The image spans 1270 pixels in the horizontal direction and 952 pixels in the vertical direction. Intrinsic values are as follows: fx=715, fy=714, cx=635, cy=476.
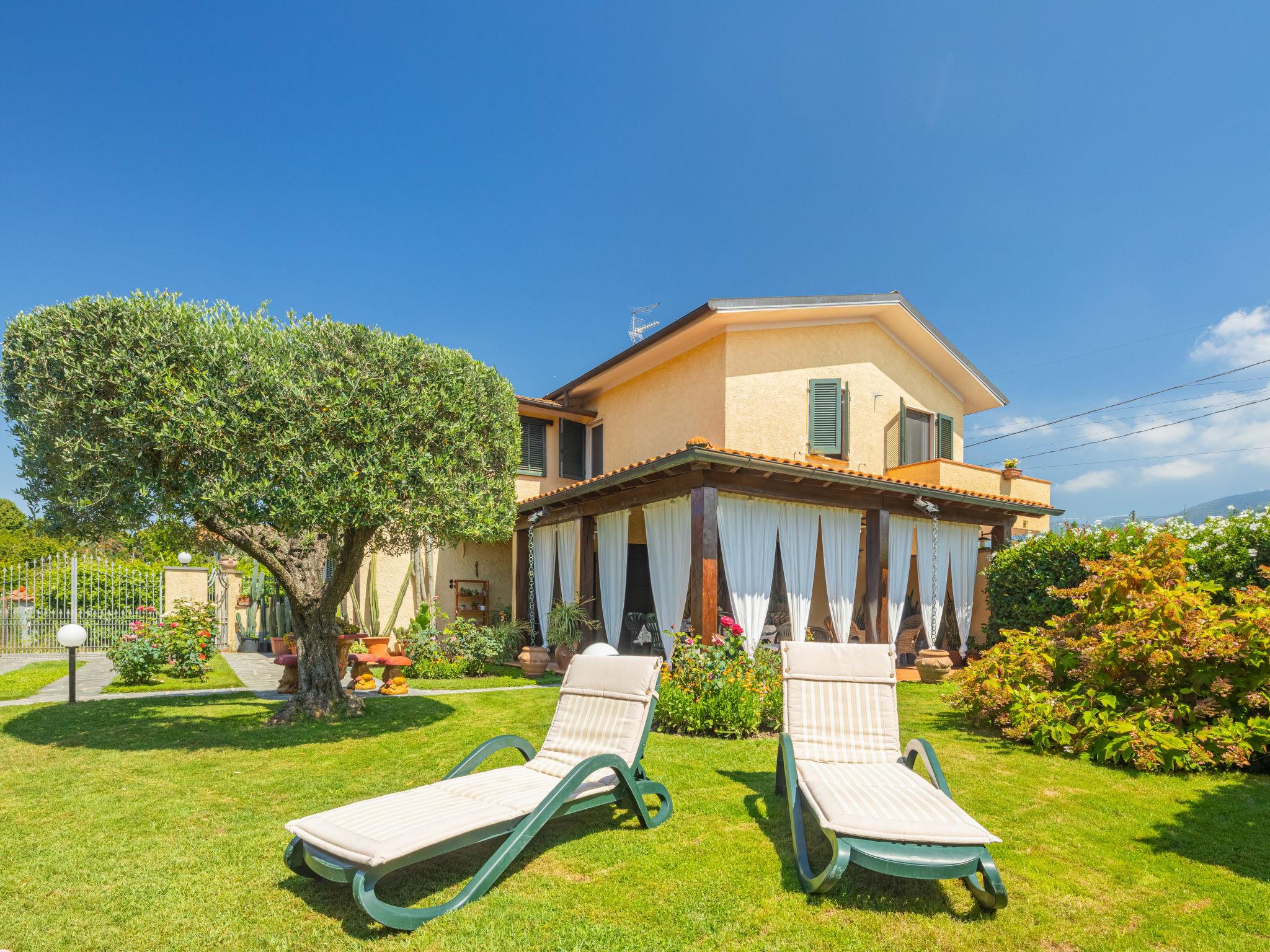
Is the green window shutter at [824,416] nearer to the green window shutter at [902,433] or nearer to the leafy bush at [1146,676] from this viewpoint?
→ the green window shutter at [902,433]

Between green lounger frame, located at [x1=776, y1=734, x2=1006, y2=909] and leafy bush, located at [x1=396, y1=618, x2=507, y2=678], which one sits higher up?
green lounger frame, located at [x1=776, y1=734, x2=1006, y2=909]

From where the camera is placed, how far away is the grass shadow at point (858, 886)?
3.75 metres

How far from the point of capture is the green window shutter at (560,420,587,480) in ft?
56.8

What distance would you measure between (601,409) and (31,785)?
13.0m

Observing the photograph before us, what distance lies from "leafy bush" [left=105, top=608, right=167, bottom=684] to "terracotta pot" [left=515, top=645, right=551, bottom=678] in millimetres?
6111

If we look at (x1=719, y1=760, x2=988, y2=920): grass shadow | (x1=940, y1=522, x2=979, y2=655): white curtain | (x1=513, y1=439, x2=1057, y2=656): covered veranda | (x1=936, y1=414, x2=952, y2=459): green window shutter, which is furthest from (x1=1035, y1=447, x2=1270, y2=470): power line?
(x1=719, y1=760, x2=988, y2=920): grass shadow

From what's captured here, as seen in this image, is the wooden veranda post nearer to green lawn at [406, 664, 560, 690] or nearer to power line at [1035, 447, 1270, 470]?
green lawn at [406, 664, 560, 690]

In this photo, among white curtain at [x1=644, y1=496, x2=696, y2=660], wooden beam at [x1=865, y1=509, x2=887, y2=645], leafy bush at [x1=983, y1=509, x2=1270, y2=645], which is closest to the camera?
leafy bush at [x1=983, y1=509, x2=1270, y2=645]

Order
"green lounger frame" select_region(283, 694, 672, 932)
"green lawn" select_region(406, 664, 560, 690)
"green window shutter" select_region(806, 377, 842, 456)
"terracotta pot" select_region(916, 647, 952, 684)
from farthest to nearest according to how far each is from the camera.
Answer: "green window shutter" select_region(806, 377, 842, 456)
"terracotta pot" select_region(916, 647, 952, 684)
"green lawn" select_region(406, 664, 560, 690)
"green lounger frame" select_region(283, 694, 672, 932)

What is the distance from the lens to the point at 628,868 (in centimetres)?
424

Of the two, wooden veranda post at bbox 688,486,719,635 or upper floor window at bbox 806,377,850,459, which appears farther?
upper floor window at bbox 806,377,850,459

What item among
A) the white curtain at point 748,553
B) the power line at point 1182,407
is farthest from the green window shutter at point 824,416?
the power line at point 1182,407

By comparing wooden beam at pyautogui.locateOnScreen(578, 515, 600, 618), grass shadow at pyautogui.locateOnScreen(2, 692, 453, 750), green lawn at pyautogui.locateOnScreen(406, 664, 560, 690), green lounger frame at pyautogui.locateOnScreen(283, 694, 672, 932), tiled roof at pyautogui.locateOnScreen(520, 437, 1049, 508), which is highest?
tiled roof at pyautogui.locateOnScreen(520, 437, 1049, 508)

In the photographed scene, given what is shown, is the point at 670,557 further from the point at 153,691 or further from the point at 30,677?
the point at 30,677
